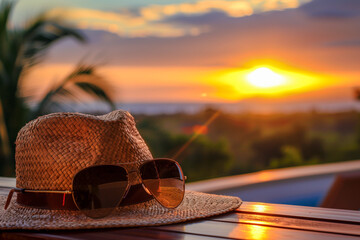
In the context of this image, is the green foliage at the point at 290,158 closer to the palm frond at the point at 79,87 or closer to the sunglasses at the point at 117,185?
the palm frond at the point at 79,87

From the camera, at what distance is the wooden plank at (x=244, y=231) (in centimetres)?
85

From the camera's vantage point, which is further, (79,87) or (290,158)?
(290,158)

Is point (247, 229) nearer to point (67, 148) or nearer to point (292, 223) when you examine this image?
point (292, 223)

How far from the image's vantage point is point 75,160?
1.04 metres

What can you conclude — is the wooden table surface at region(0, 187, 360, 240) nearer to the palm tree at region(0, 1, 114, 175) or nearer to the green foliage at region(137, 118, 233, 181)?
the palm tree at region(0, 1, 114, 175)

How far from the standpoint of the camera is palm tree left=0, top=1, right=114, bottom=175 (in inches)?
169

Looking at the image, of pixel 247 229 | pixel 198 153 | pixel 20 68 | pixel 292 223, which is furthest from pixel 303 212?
pixel 198 153

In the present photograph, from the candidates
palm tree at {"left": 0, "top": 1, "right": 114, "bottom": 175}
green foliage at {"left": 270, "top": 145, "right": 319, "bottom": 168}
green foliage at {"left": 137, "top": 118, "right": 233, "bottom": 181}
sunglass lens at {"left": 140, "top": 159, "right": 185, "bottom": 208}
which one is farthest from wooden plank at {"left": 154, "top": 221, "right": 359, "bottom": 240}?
green foliage at {"left": 270, "top": 145, "right": 319, "bottom": 168}

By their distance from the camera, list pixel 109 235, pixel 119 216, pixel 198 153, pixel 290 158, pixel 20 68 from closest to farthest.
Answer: pixel 109 235 → pixel 119 216 → pixel 20 68 → pixel 198 153 → pixel 290 158

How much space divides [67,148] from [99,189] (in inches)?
5.3

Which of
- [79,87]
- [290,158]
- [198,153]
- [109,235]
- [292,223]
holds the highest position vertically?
[290,158]

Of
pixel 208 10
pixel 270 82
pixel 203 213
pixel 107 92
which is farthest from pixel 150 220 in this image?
pixel 208 10

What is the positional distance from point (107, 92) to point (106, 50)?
39 centimetres

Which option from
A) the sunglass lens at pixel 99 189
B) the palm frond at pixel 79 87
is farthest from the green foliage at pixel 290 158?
the sunglass lens at pixel 99 189
